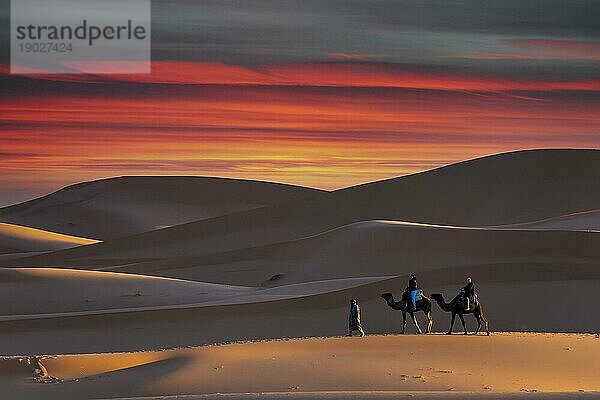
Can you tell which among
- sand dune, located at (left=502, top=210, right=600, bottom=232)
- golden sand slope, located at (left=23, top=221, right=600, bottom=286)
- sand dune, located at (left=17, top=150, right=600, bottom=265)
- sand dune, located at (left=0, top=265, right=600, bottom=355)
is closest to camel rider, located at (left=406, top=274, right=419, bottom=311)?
sand dune, located at (left=0, top=265, right=600, bottom=355)

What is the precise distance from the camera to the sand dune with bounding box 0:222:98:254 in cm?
9306

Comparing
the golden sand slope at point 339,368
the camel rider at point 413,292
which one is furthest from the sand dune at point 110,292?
the golden sand slope at point 339,368

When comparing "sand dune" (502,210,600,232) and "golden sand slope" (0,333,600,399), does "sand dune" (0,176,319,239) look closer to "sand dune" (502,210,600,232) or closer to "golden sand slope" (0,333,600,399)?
"sand dune" (502,210,600,232)

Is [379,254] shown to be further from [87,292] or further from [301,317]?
[301,317]

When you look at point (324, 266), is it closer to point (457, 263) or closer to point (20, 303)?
point (457, 263)

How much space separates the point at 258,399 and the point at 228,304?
62.8ft

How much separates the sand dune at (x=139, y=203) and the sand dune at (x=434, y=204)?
49391 mm

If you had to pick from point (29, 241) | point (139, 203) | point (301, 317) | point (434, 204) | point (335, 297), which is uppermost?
point (139, 203)

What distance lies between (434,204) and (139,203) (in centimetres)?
7431

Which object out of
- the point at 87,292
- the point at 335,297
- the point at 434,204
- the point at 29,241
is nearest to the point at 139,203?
the point at 29,241

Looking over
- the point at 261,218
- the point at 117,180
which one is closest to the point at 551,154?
the point at 261,218

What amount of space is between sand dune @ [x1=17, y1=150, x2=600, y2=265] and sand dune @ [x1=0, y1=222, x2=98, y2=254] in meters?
19.3

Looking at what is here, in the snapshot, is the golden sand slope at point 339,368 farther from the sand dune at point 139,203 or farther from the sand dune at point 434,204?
the sand dune at point 139,203

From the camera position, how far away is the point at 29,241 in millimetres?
96562
